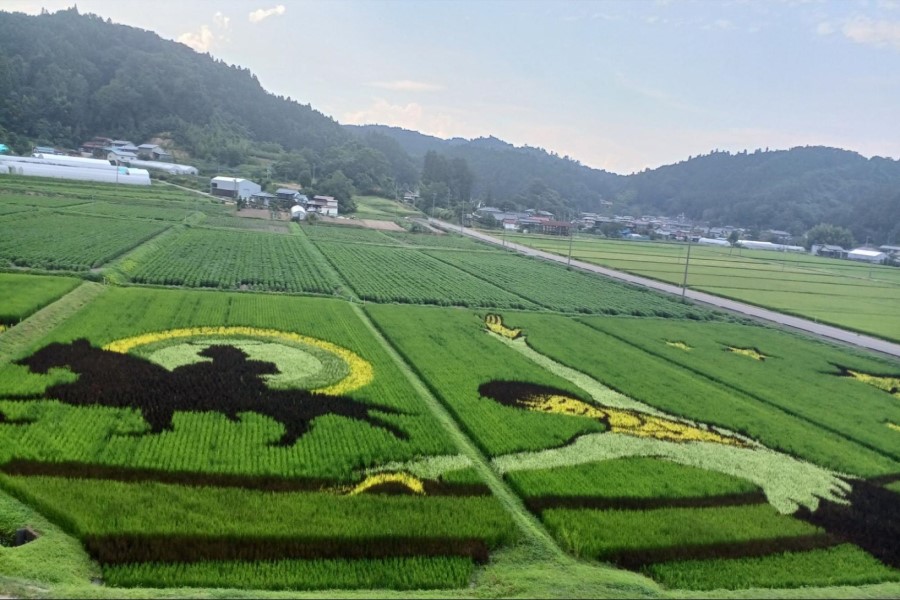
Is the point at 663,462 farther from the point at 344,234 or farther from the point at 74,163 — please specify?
the point at 74,163

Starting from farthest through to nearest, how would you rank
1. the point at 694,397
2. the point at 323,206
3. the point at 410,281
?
1. the point at 323,206
2. the point at 410,281
3. the point at 694,397

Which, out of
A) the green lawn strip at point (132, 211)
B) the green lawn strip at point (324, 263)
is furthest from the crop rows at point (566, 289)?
the green lawn strip at point (132, 211)

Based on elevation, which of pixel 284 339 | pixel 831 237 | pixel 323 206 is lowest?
pixel 284 339

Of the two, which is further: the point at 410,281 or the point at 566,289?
the point at 566,289

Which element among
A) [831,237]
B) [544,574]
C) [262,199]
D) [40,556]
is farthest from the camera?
[831,237]

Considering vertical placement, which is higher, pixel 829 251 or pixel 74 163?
pixel 74 163

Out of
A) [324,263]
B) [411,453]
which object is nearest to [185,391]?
[411,453]
